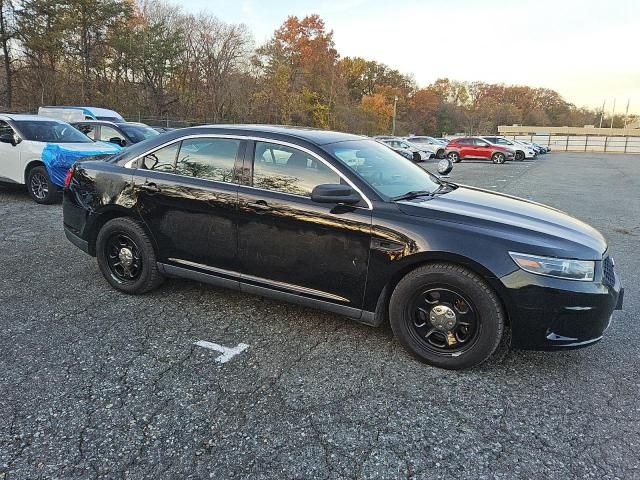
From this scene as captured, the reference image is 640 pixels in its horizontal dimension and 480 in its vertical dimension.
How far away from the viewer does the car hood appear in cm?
303

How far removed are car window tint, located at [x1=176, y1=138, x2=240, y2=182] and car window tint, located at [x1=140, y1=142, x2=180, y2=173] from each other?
2.6 inches

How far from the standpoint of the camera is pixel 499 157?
29.2 m

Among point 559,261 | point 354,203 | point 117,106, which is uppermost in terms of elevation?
point 117,106

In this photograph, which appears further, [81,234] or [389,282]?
[81,234]

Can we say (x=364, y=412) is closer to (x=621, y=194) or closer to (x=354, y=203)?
(x=354, y=203)

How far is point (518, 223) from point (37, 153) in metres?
8.31

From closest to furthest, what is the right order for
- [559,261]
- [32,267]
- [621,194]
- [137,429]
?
1. [137,429]
2. [559,261]
3. [32,267]
4. [621,194]

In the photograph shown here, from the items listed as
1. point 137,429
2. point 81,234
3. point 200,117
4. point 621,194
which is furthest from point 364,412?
point 200,117

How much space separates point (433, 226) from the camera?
3166 millimetres

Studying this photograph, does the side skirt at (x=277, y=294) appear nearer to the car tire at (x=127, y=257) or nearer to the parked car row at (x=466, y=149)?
the car tire at (x=127, y=257)

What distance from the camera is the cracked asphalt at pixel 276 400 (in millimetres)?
2322

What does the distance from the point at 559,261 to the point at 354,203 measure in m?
1.39

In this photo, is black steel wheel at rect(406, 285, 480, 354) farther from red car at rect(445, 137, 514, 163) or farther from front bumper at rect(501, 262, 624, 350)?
red car at rect(445, 137, 514, 163)

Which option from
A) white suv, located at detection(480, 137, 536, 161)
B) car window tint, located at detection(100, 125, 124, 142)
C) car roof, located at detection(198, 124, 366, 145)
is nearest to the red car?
white suv, located at detection(480, 137, 536, 161)
